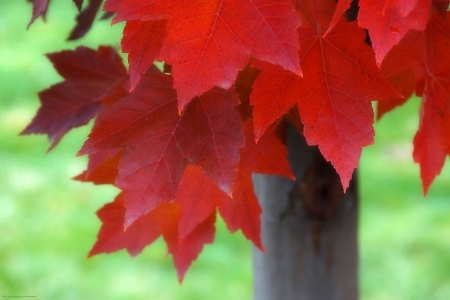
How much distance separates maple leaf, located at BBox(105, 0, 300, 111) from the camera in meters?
0.56

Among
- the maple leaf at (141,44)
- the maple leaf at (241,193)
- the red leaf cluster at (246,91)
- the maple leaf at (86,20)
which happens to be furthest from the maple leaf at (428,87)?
the maple leaf at (86,20)

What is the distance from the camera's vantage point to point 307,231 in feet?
3.37

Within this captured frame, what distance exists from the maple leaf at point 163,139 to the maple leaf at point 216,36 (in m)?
0.06

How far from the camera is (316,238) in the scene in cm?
103

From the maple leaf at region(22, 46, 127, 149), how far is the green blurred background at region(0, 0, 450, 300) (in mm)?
1264

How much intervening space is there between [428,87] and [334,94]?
0.49ft

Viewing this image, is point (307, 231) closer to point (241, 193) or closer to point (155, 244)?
point (241, 193)

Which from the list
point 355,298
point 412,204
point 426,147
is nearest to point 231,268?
point 412,204

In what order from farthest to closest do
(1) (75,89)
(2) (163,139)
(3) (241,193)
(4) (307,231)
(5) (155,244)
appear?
(5) (155,244) → (4) (307,231) → (1) (75,89) → (3) (241,193) → (2) (163,139)

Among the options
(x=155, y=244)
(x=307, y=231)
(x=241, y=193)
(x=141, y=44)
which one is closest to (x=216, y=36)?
(x=141, y=44)

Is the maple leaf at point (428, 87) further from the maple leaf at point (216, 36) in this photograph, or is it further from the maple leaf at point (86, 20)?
the maple leaf at point (86, 20)

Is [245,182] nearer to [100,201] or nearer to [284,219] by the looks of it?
[284,219]

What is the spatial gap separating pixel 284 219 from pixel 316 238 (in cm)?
6

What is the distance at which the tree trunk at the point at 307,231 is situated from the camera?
1000mm
